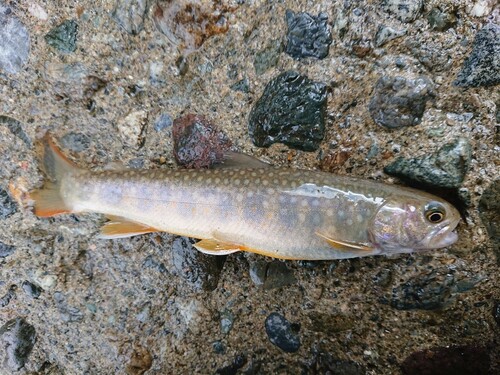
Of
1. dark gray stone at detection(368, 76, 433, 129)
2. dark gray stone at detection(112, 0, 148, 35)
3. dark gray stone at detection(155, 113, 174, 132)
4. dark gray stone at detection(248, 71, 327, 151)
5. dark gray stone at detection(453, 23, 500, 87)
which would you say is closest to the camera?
dark gray stone at detection(453, 23, 500, 87)

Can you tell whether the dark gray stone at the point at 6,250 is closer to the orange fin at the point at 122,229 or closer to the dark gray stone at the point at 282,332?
the orange fin at the point at 122,229

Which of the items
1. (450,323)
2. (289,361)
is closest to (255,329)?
(289,361)

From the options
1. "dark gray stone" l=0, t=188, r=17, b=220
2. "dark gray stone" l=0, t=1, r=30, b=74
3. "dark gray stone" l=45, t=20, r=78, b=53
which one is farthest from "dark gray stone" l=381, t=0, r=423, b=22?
"dark gray stone" l=0, t=188, r=17, b=220

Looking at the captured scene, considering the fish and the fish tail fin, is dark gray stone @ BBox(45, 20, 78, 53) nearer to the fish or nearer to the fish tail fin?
the fish tail fin

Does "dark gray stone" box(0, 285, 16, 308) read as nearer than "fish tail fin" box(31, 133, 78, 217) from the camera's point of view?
No

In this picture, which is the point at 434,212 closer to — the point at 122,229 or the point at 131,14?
the point at 122,229

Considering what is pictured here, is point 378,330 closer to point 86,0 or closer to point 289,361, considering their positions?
point 289,361

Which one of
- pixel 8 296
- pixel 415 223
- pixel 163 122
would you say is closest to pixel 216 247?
pixel 163 122
